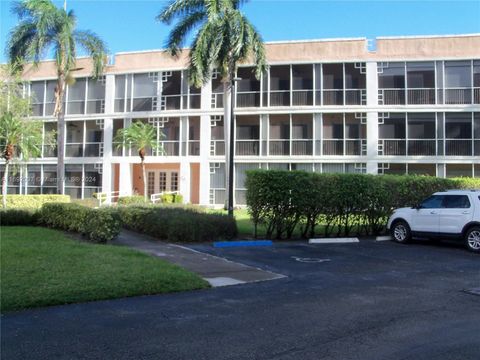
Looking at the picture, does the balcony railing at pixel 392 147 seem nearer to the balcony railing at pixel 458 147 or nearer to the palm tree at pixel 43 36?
the balcony railing at pixel 458 147

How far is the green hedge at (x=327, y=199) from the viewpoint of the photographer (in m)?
15.8

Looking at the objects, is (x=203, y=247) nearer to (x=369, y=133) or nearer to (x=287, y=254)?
(x=287, y=254)

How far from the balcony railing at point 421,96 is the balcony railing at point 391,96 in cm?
44

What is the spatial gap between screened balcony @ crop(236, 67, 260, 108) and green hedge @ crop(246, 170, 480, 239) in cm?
1427

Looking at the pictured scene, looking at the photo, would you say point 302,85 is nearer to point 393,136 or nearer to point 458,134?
point 393,136

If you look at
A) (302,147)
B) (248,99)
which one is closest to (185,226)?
(302,147)

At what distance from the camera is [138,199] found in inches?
1105

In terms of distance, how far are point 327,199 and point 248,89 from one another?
1586cm

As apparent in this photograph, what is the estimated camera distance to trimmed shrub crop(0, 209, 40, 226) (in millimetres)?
16594

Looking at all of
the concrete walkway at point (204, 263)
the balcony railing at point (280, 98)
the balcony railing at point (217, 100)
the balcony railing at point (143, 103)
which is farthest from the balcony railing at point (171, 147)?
the concrete walkway at point (204, 263)

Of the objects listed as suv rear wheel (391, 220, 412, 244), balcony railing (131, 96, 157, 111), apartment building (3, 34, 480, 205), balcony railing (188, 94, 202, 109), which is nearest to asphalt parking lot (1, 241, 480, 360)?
suv rear wheel (391, 220, 412, 244)

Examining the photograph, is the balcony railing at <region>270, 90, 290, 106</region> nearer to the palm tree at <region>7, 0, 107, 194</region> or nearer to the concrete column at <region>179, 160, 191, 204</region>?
the concrete column at <region>179, 160, 191, 204</region>

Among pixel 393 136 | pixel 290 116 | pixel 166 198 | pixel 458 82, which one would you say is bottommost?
pixel 166 198

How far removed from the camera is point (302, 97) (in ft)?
98.2
